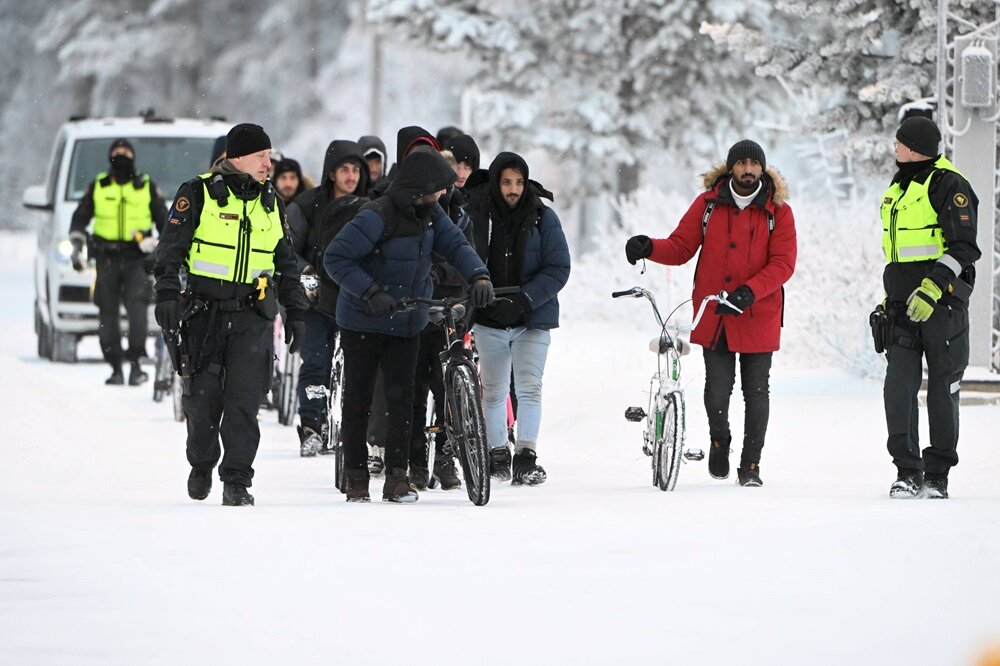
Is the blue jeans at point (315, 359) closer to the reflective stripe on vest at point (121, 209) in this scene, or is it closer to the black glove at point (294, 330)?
the black glove at point (294, 330)

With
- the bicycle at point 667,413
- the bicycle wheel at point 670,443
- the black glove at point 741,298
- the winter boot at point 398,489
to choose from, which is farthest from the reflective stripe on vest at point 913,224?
the winter boot at point 398,489

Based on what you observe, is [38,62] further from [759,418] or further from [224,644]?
[224,644]

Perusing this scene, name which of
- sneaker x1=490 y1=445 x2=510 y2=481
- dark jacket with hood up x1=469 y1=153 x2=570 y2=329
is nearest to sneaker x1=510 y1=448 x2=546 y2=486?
sneaker x1=490 y1=445 x2=510 y2=481

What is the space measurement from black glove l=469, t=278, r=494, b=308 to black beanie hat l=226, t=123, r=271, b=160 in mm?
1143

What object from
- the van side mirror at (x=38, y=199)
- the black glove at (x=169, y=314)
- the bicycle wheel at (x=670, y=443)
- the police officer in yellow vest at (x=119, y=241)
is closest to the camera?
the black glove at (x=169, y=314)

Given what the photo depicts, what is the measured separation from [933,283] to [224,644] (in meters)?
4.78

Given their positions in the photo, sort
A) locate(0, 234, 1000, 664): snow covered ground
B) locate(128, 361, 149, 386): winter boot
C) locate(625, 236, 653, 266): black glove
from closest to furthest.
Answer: locate(0, 234, 1000, 664): snow covered ground < locate(625, 236, 653, 266): black glove < locate(128, 361, 149, 386): winter boot

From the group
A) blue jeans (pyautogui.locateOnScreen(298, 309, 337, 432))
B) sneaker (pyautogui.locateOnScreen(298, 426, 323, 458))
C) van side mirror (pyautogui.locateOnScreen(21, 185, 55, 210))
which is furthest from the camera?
van side mirror (pyautogui.locateOnScreen(21, 185, 55, 210))

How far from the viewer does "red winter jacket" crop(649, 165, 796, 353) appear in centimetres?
1112

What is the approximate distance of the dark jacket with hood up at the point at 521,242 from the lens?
11492mm

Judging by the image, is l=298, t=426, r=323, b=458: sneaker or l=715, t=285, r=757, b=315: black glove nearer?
l=715, t=285, r=757, b=315: black glove

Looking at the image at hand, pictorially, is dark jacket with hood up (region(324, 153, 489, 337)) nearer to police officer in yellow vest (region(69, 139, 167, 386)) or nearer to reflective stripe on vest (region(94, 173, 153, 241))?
police officer in yellow vest (region(69, 139, 167, 386))

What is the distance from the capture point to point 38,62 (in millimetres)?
63312

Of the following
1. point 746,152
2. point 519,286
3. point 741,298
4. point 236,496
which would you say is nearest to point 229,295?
point 236,496
